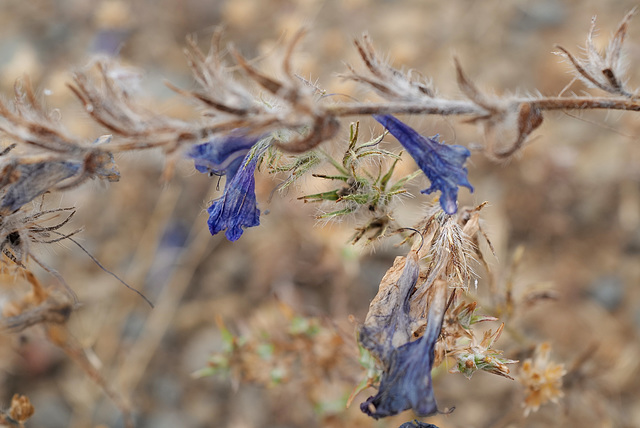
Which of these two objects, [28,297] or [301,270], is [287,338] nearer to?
[301,270]

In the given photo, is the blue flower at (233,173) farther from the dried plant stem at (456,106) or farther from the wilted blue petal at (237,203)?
the dried plant stem at (456,106)

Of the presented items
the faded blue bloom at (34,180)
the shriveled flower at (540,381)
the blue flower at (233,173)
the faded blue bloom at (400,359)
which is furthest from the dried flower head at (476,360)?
the faded blue bloom at (34,180)

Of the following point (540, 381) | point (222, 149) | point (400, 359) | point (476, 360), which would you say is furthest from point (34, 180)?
point (540, 381)

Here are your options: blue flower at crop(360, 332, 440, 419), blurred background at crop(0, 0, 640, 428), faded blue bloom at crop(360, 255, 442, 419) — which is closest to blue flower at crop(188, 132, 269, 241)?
faded blue bloom at crop(360, 255, 442, 419)

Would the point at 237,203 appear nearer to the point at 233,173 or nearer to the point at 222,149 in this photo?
the point at 233,173

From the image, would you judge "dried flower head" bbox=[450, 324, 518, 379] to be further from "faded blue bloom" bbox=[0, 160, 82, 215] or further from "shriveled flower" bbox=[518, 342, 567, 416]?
Answer: "faded blue bloom" bbox=[0, 160, 82, 215]

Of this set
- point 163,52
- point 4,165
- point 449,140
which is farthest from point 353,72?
point 163,52

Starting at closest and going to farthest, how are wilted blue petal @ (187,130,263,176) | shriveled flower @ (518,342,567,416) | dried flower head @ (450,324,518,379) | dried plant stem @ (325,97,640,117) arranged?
dried plant stem @ (325,97,640,117)
wilted blue petal @ (187,130,263,176)
dried flower head @ (450,324,518,379)
shriveled flower @ (518,342,567,416)
